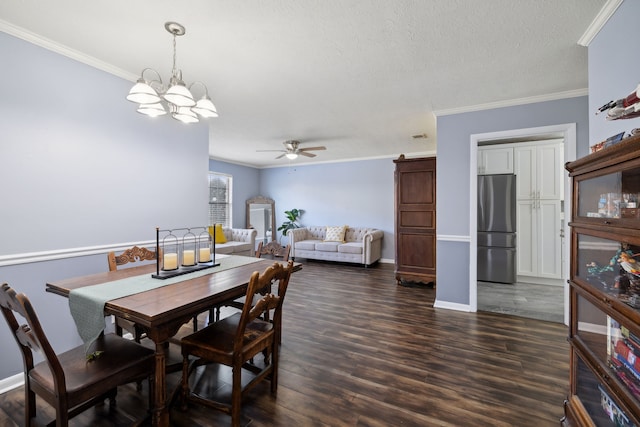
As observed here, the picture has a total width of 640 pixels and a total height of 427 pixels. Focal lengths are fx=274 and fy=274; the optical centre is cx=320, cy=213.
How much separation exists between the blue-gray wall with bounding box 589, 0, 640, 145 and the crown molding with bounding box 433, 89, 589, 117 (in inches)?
43.0

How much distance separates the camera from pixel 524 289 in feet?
14.4

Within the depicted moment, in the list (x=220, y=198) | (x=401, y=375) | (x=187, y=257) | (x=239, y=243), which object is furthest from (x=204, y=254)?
(x=220, y=198)

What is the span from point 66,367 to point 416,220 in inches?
167

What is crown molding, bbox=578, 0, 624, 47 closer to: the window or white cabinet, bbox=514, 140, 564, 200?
white cabinet, bbox=514, 140, 564, 200

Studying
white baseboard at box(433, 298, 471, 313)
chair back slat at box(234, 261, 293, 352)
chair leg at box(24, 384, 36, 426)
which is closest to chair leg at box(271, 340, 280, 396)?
chair back slat at box(234, 261, 293, 352)

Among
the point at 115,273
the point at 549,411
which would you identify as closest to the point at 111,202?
the point at 115,273

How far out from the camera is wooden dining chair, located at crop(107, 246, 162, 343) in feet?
6.62

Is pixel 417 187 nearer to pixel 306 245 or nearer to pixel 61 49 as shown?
pixel 306 245

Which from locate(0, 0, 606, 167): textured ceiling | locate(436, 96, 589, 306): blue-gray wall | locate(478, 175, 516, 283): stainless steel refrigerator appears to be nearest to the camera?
locate(0, 0, 606, 167): textured ceiling

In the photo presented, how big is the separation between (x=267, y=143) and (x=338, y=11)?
383 centimetres

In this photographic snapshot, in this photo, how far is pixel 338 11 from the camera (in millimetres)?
1814

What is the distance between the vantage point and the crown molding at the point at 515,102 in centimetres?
294

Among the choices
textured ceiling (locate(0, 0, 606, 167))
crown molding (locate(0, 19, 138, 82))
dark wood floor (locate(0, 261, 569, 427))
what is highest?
textured ceiling (locate(0, 0, 606, 167))

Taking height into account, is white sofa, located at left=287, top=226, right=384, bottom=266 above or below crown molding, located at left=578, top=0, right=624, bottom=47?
below
